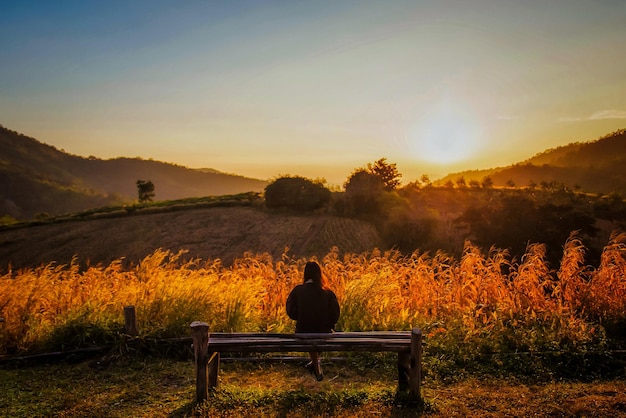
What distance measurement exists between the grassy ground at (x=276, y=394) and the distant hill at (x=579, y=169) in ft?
147

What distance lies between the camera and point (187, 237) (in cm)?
4250

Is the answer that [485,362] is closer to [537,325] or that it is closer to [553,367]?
[553,367]

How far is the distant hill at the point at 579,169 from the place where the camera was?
55938 millimetres

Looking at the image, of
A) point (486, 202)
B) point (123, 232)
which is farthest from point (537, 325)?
point (123, 232)

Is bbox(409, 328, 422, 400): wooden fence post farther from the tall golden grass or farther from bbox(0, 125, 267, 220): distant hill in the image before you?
bbox(0, 125, 267, 220): distant hill

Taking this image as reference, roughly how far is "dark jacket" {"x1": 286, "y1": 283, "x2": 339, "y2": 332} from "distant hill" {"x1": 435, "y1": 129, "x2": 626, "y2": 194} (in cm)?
4553

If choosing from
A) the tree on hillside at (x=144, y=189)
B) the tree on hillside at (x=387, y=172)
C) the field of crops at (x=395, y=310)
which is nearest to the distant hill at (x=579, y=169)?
the tree on hillside at (x=387, y=172)

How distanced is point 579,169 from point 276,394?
7693cm

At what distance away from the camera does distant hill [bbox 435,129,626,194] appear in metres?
55.9

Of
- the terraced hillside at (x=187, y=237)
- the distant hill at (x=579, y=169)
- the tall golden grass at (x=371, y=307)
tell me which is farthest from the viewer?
the distant hill at (x=579, y=169)

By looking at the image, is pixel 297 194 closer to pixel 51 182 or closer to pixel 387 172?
pixel 387 172

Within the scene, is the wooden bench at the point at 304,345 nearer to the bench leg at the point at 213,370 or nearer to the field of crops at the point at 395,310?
the bench leg at the point at 213,370

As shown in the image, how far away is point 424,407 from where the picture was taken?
223 inches

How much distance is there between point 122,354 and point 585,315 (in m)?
9.05
